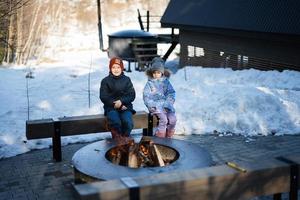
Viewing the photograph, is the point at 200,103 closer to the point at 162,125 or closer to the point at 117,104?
the point at 162,125

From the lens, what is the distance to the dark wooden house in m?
12.2

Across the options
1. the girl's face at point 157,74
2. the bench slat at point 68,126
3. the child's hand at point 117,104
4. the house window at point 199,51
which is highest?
the house window at point 199,51

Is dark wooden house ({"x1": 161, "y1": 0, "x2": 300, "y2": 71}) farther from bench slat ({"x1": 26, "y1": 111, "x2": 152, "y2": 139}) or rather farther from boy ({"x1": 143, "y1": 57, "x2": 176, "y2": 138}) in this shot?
bench slat ({"x1": 26, "y1": 111, "x2": 152, "y2": 139})

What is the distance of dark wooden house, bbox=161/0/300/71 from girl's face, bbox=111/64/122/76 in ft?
21.1

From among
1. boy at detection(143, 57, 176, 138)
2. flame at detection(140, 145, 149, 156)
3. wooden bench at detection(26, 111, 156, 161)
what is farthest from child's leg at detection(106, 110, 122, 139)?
flame at detection(140, 145, 149, 156)

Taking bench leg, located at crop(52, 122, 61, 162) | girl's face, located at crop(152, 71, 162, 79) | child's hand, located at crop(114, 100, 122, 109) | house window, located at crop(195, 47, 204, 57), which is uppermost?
house window, located at crop(195, 47, 204, 57)

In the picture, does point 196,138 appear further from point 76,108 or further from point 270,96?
point 76,108

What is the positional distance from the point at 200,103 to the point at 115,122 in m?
3.61

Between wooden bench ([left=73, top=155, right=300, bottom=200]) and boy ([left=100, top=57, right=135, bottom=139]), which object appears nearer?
wooden bench ([left=73, top=155, right=300, bottom=200])

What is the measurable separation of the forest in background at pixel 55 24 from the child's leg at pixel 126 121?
5599 mm

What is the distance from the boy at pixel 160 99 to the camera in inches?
281

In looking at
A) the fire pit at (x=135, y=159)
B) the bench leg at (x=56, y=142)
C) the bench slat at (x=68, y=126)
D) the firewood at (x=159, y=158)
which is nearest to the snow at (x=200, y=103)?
the bench leg at (x=56, y=142)

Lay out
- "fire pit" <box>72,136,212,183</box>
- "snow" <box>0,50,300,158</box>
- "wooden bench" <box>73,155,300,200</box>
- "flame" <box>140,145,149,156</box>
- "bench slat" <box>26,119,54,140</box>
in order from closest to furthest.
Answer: "wooden bench" <box>73,155,300,200</box>
"fire pit" <box>72,136,212,183</box>
"flame" <box>140,145,149,156</box>
"bench slat" <box>26,119,54,140</box>
"snow" <box>0,50,300,158</box>

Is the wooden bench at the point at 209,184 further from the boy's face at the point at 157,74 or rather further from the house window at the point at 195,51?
the house window at the point at 195,51
